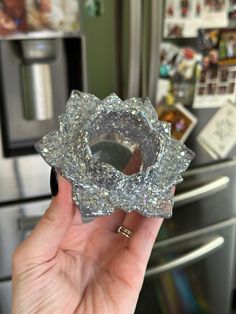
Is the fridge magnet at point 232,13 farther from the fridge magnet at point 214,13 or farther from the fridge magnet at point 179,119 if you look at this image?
the fridge magnet at point 179,119

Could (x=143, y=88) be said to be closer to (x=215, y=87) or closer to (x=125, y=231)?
(x=215, y=87)

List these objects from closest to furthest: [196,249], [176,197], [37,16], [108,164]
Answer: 1. [108,164]
2. [37,16]
3. [176,197]
4. [196,249]

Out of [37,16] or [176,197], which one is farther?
[176,197]

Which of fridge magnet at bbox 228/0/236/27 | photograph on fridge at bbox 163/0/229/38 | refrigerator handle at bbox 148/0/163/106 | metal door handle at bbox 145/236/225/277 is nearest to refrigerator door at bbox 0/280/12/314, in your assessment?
metal door handle at bbox 145/236/225/277

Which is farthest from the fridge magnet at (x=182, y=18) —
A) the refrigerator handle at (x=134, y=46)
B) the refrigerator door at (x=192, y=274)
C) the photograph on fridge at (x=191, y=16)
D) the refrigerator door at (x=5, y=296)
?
the refrigerator door at (x=5, y=296)

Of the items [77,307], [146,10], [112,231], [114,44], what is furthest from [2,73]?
[77,307]

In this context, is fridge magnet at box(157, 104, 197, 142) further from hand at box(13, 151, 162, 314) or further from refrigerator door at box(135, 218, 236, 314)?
hand at box(13, 151, 162, 314)

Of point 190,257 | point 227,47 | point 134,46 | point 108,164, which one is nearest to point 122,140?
point 108,164
